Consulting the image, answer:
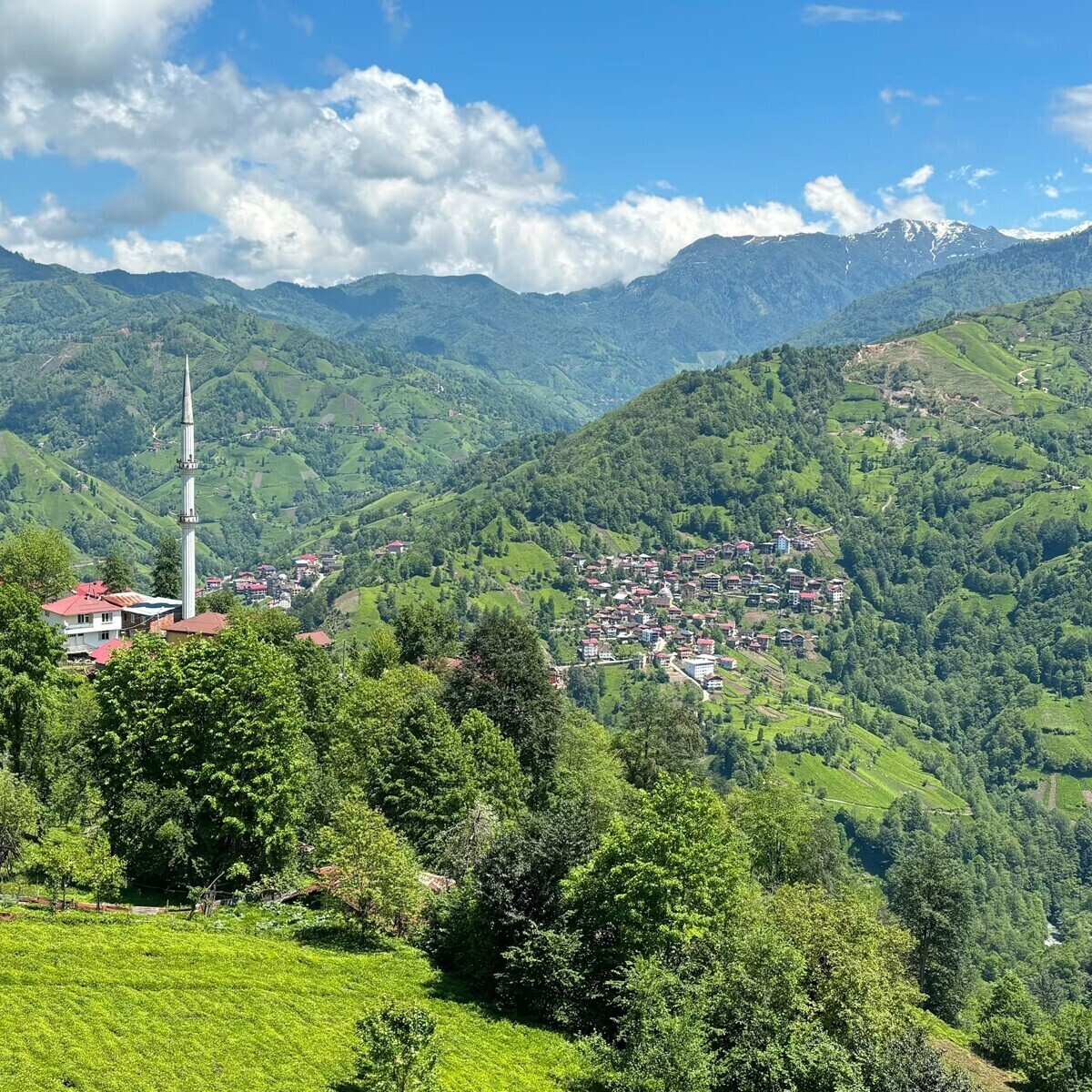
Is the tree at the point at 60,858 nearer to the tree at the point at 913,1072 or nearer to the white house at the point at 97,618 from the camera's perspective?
the tree at the point at 913,1072

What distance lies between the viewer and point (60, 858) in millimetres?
33719

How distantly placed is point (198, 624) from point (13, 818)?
5077 cm

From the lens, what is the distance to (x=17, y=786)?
1497 inches

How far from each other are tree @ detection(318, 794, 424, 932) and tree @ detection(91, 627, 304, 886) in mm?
3485

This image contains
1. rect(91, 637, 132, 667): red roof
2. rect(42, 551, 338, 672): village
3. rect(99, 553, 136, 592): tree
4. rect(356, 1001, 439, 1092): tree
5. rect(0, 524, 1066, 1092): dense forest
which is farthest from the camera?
rect(99, 553, 136, 592): tree

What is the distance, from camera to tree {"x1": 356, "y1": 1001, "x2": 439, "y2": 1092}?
2489 cm

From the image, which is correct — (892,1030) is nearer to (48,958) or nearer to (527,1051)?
(527,1051)

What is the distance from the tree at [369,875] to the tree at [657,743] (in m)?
33.1

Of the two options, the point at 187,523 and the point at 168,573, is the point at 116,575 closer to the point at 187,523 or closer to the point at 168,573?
the point at 168,573

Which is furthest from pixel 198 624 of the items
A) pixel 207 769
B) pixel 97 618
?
pixel 207 769

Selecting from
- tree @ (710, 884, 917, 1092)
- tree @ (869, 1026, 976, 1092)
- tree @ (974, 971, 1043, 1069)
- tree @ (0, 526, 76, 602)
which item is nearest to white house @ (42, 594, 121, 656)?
tree @ (0, 526, 76, 602)

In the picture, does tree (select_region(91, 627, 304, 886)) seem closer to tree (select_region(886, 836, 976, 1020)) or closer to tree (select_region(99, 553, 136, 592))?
tree (select_region(886, 836, 976, 1020))

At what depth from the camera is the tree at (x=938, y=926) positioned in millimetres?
66188

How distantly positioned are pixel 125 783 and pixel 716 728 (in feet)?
537
